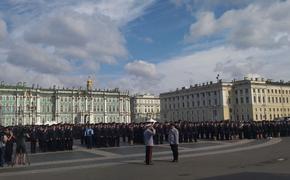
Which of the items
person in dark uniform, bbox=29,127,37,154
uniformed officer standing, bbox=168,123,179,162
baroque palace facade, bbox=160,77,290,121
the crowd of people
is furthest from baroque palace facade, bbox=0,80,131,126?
uniformed officer standing, bbox=168,123,179,162

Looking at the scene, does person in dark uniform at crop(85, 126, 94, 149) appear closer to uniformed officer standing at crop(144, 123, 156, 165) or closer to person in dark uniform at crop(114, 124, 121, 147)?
person in dark uniform at crop(114, 124, 121, 147)

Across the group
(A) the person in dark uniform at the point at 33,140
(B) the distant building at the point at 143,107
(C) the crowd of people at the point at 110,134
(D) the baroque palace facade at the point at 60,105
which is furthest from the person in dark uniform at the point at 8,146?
(B) the distant building at the point at 143,107

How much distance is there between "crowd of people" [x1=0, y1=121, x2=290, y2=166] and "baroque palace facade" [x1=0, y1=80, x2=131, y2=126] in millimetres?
95344

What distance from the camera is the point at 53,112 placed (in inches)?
5837

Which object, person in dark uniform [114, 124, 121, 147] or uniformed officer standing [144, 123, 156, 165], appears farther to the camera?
person in dark uniform [114, 124, 121, 147]

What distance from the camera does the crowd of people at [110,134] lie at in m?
19.4

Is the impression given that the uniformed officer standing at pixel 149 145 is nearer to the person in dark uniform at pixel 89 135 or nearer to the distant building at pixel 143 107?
the person in dark uniform at pixel 89 135

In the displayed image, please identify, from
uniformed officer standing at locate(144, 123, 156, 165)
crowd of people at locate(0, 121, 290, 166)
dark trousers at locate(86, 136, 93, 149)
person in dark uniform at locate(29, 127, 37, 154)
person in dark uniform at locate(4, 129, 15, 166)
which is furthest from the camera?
dark trousers at locate(86, 136, 93, 149)

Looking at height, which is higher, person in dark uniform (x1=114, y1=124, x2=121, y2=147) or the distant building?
the distant building

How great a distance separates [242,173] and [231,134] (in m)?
20.9

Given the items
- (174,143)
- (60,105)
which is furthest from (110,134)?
(60,105)

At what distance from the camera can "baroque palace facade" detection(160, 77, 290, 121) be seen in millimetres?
136250

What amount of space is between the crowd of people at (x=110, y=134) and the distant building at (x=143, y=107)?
467 ft

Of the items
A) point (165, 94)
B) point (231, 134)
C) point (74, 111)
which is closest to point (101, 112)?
point (74, 111)
